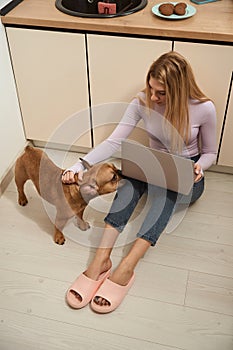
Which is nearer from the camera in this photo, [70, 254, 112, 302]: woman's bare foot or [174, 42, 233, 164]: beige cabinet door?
[70, 254, 112, 302]: woman's bare foot

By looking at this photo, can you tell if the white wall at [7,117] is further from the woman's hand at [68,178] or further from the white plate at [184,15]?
the white plate at [184,15]

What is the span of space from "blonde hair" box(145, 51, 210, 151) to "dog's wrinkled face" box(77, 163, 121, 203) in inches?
12.0

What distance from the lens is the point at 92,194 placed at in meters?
1.42

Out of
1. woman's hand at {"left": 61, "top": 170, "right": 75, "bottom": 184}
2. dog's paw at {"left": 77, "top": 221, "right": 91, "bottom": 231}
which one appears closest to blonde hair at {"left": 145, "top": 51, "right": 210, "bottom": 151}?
woman's hand at {"left": 61, "top": 170, "right": 75, "bottom": 184}

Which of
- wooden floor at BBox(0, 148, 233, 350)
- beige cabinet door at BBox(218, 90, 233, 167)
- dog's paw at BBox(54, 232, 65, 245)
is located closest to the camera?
wooden floor at BBox(0, 148, 233, 350)

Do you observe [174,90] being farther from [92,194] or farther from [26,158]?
[26,158]

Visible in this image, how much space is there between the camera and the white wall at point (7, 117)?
1.75 meters

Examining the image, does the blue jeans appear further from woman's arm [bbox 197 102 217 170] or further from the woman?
woman's arm [bbox 197 102 217 170]

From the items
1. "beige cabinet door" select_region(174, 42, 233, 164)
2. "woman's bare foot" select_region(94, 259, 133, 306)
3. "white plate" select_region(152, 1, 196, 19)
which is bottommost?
"woman's bare foot" select_region(94, 259, 133, 306)

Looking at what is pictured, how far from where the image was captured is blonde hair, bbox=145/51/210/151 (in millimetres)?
1369

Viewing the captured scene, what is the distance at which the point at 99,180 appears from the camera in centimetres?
137

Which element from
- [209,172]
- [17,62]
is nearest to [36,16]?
[17,62]

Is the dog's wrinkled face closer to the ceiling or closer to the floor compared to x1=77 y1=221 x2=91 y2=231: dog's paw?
closer to the ceiling

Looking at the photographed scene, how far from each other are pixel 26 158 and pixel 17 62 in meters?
0.51
